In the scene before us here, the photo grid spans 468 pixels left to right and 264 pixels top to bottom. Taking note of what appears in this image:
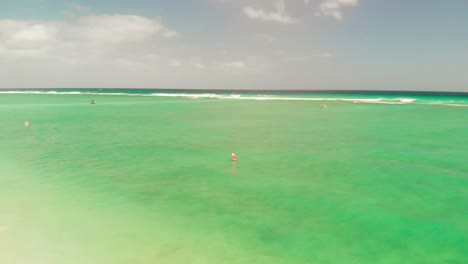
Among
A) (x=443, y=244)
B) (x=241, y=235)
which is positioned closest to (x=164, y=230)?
(x=241, y=235)

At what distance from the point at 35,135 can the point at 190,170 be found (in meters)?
14.8

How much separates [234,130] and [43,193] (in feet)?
53.7

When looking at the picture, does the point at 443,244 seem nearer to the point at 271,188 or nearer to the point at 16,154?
the point at 271,188

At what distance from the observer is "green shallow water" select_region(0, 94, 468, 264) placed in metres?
7.20

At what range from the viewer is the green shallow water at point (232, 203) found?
7203 millimetres

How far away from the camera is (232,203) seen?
9930mm

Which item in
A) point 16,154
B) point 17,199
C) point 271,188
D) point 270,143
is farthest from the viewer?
point 270,143

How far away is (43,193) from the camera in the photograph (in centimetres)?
1055

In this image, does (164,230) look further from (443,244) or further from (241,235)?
(443,244)

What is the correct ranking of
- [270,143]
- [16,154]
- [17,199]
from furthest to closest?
1. [270,143]
2. [16,154]
3. [17,199]

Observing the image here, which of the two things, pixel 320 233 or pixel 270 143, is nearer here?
pixel 320 233

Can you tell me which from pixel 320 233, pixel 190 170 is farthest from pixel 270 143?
pixel 320 233

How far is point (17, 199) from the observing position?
10000 millimetres

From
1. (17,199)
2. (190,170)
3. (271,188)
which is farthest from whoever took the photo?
(190,170)
